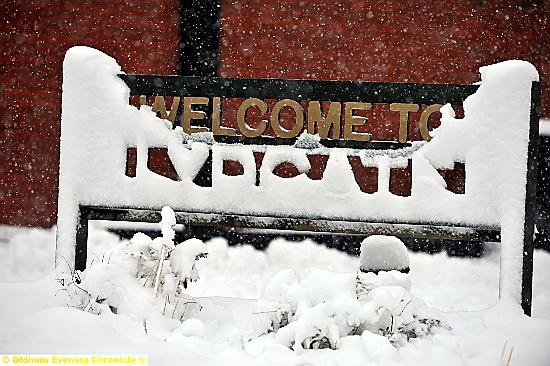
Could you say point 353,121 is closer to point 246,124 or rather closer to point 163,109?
point 246,124

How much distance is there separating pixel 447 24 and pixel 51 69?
459 cm

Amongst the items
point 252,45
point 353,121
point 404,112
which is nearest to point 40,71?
point 252,45

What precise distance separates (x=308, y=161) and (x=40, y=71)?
4.77m

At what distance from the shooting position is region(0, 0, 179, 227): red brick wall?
6.96m

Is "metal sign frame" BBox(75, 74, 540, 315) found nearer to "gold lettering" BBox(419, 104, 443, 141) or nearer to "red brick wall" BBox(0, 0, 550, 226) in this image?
"gold lettering" BBox(419, 104, 443, 141)

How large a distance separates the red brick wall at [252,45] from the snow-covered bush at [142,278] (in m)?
4.16

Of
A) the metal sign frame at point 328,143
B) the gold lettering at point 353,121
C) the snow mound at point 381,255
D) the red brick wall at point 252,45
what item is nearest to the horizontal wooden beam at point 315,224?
the metal sign frame at point 328,143

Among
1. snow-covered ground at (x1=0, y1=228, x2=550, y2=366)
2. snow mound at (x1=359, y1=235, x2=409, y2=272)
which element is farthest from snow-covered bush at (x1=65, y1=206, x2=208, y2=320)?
snow mound at (x1=359, y1=235, x2=409, y2=272)

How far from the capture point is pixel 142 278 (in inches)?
117

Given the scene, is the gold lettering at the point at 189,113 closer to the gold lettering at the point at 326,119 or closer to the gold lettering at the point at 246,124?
the gold lettering at the point at 246,124

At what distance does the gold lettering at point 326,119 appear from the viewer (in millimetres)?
3658

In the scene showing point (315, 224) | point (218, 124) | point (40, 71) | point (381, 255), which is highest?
point (40, 71)

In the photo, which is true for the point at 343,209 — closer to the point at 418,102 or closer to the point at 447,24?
the point at 418,102

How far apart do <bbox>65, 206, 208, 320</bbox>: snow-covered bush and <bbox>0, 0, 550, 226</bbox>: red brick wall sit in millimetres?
4158
